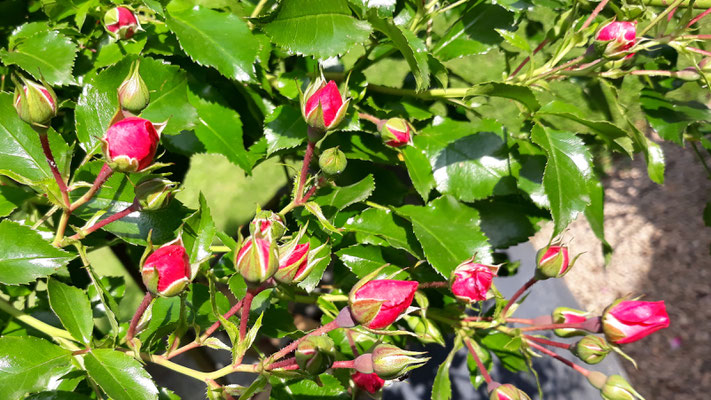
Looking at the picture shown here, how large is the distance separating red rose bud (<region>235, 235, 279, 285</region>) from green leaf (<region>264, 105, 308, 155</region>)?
32 cm

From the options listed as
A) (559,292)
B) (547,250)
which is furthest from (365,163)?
(559,292)

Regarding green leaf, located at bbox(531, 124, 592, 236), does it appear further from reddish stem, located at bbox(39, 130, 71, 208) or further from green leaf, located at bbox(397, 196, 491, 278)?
reddish stem, located at bbox(39, 130, 71, 208)

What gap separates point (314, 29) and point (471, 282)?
0.41m

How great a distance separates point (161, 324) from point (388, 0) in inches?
22.8

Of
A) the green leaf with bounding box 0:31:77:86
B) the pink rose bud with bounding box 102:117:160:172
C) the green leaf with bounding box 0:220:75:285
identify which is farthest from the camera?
the green leaf with bounding box 0:31:77:86

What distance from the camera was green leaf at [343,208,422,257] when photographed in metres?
0.79

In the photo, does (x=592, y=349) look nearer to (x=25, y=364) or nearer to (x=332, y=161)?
(x=332, y=161)

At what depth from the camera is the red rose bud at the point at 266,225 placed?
0.51 metres

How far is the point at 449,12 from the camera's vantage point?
3.30ft

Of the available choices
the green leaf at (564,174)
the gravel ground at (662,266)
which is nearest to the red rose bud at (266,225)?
the green leaf at (564,174)

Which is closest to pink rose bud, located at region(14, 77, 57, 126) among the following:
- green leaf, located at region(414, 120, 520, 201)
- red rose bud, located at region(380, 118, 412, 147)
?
red rose bud, located at region(380, 118, 412, 147)

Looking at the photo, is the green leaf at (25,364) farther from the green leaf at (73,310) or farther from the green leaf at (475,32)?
the green leaf at (475,32)

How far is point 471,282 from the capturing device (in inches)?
26.3

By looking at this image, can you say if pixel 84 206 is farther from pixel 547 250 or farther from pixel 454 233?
pixel 547 250
